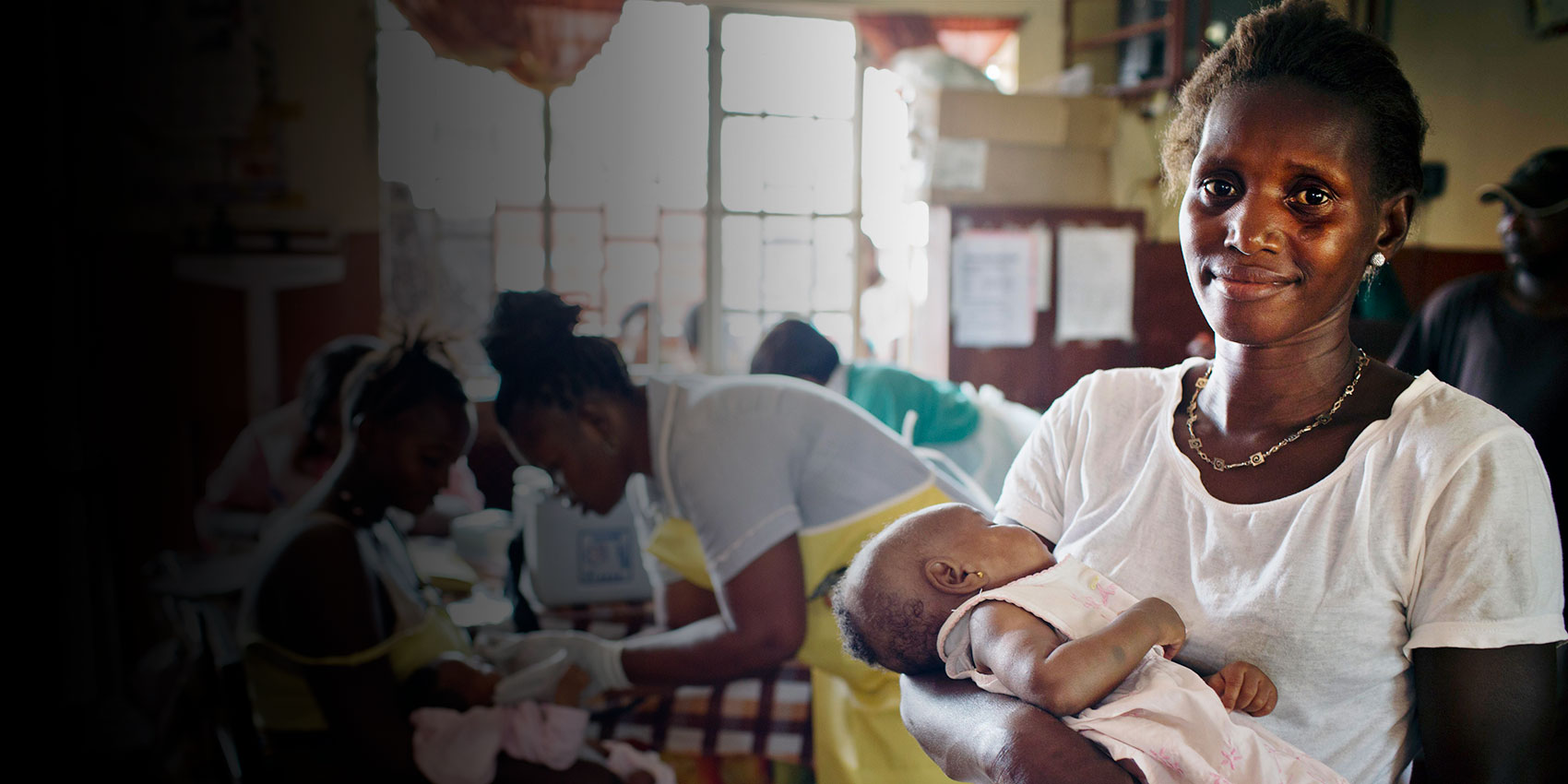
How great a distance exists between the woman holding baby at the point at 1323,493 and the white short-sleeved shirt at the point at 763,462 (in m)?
0.44

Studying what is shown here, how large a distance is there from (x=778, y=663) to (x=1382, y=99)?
0.90 meters

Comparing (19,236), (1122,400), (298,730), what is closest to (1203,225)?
(1122,400)

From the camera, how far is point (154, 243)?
50.6 inches

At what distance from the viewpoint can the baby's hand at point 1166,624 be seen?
67cm

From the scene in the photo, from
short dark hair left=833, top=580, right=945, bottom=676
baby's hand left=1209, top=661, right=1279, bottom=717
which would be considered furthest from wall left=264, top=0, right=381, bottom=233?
baby's hand left=1209, top=661, right=1279, bottom=717

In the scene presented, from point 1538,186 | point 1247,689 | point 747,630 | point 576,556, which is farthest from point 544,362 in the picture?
point 1538,186

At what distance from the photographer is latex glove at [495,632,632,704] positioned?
1.29 meters

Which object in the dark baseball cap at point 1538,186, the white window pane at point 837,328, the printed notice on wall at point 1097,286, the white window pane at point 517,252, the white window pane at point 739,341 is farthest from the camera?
the white window pane at point 837,328

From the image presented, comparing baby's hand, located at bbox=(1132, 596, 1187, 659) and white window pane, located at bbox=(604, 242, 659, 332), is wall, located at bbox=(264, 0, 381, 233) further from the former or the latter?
baby's hand, located at bbox=(1132, 596, 1187, 659)

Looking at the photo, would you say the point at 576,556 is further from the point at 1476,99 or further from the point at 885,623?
the point at 1476,99

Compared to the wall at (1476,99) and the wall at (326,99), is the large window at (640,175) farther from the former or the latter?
the wall at (1476,99)

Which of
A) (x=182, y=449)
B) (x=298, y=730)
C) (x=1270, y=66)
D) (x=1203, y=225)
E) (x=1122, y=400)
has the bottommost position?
(x=298, y=730)

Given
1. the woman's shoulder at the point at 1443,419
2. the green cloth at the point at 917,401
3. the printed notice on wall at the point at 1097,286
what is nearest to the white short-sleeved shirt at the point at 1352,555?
the woman's shoulder at the point at 1443,419

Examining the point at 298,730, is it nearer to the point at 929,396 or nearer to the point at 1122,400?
the point at 929,396
